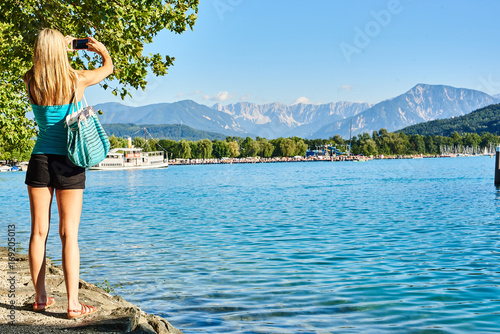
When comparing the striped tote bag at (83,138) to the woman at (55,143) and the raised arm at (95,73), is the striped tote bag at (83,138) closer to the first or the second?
the woman at (55,143)

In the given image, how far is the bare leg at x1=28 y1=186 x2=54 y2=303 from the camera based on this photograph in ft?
18.7

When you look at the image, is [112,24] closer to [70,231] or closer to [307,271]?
[70,231]

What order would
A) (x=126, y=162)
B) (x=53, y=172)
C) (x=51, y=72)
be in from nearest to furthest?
(x=51, y=72) → (x=53, y=172) → (x=126, y=162)

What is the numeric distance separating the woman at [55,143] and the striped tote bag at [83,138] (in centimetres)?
12

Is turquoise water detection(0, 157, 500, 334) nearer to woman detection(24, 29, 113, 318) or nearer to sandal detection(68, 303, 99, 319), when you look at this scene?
sandal detection(68, 303, 99, 319)

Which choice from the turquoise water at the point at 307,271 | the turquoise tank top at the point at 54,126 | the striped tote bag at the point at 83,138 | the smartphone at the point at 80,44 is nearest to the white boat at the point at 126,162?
the turquoise water at the point at 307,271

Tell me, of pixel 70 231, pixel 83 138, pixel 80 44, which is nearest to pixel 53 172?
pixel 83 138

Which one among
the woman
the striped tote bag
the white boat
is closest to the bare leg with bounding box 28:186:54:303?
the woman

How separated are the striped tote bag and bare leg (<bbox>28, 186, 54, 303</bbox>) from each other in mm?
608

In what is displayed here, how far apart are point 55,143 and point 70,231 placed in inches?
42.1

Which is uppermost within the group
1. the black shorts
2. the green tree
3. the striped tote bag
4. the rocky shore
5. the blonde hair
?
the green tree

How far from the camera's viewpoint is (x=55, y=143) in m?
5.67

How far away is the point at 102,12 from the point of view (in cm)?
948

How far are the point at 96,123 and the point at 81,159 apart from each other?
54cm
